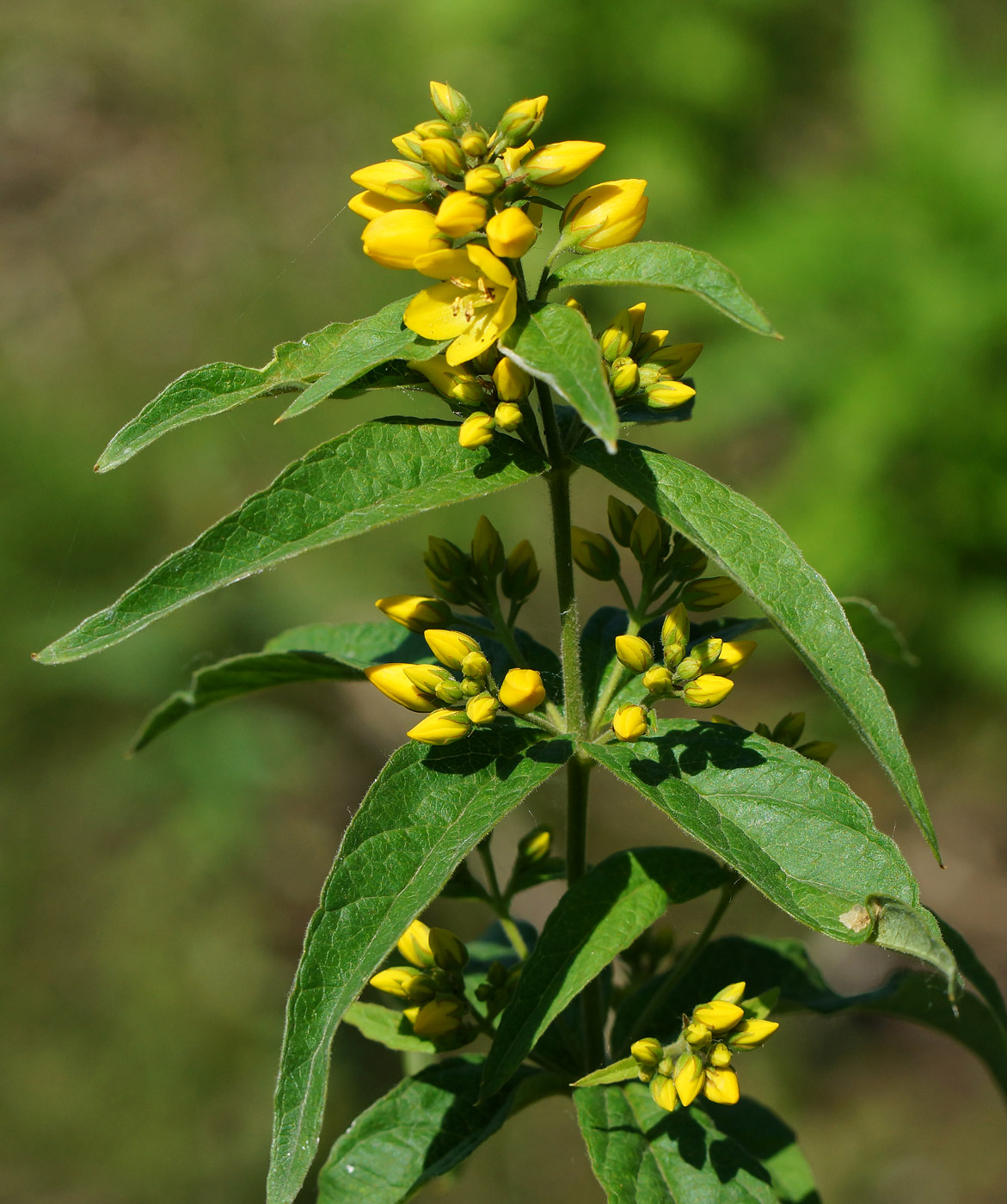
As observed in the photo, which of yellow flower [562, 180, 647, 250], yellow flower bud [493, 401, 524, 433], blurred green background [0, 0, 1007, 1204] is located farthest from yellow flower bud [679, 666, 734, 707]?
blurred green background [0, 0, 1007, 1204]

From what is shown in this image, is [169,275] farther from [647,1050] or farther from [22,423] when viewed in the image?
[647,1050]

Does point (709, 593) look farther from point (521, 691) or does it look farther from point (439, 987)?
point (439, 987)

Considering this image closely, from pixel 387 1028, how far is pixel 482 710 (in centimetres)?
96

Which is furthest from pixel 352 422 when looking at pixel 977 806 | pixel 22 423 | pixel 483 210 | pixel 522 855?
pixel 483 210

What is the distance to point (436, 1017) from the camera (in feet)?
7.56

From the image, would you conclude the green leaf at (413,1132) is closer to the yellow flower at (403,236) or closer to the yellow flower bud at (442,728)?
the yellow flower bud at (442,728)

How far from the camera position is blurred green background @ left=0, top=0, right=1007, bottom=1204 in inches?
235

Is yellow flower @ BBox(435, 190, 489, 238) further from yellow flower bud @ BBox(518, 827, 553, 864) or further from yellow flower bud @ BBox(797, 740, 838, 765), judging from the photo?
yellow flower bud @ BBox(518, 827, 553, 864)

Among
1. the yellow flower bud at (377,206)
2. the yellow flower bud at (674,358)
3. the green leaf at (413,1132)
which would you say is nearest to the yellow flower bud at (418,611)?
the yellow flower bud at (674,358)

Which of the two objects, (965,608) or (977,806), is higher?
(965,608)

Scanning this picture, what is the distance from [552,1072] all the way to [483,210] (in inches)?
72.6

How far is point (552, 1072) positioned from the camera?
7.86ft

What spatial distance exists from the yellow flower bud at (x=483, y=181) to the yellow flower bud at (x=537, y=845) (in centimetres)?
155

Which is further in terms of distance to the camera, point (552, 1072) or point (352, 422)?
point (352, 422)
